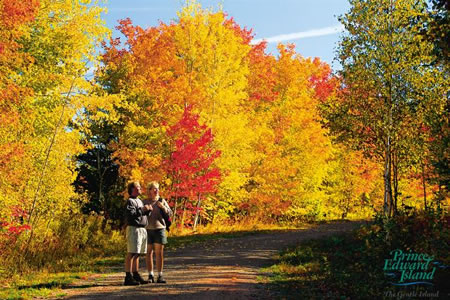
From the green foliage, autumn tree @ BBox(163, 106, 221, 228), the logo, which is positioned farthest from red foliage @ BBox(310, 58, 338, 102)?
the logo

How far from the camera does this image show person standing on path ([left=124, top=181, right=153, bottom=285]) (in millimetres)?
8578

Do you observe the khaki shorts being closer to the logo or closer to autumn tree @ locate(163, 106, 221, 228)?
the logo

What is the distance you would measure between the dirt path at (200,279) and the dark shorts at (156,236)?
0.91m

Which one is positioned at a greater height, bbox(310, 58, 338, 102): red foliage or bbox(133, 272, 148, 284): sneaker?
bbox(310, 58, 338, 102): red foliage

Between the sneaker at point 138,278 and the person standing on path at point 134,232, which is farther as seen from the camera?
the sneaker at point 138,278

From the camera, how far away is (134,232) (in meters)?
8.62

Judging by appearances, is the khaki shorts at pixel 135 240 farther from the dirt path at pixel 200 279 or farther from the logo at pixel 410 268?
the logo at pixel 410 268

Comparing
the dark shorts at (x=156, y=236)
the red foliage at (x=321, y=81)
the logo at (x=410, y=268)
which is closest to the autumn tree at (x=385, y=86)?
the logo at (x=410, y=268)

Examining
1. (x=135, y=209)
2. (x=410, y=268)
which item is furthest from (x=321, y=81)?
(x=135, y=209)

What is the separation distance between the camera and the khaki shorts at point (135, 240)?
8.58 metres

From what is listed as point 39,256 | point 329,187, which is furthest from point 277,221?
point 39,256

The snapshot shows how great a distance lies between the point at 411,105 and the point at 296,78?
12.5m

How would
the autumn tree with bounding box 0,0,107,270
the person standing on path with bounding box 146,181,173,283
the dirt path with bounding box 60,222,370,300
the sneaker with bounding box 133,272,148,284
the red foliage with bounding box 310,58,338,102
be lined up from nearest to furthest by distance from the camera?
the dirt path with bounding box 60,222,370,300
the sneaker with bounding box 133,272,148,284
the person standing on path with bounding box 146,181,173,283
the autumn tree with bounding box 0,0,107,270
the red foliage with bounding box 310,58,338,102

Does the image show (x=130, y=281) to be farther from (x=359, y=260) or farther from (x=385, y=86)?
(x=385, y=86)
